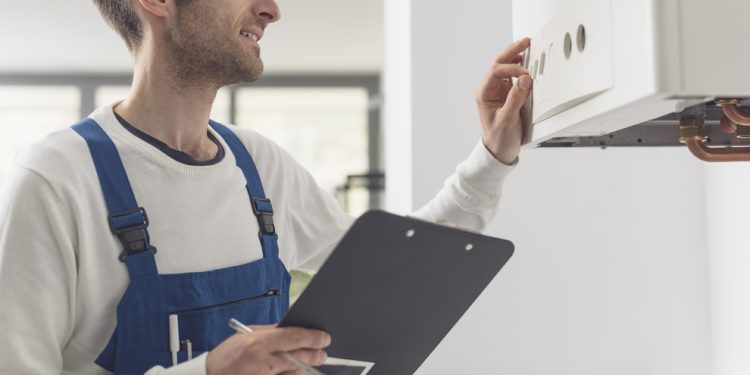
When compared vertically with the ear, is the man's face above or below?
below

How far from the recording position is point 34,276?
0.95 m

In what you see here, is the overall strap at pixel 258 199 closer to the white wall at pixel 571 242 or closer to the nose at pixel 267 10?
the nose at pixel 267 10

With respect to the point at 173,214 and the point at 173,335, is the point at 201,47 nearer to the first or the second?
the point at 173,214

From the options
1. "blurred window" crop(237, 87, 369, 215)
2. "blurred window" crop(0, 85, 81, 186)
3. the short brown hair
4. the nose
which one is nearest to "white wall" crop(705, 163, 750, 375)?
the nose

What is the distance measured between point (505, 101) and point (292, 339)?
1.73 ft

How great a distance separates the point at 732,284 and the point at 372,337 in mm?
1148

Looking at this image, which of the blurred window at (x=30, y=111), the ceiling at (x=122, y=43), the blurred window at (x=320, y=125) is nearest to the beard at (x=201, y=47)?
the ceiling at (x=122, y=43)

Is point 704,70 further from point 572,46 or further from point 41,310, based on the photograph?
point 41,310

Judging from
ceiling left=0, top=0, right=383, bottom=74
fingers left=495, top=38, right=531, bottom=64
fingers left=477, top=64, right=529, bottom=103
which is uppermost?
ceiling left=0, top=0, right=383, bottom=74

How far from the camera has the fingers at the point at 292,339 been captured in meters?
0.79

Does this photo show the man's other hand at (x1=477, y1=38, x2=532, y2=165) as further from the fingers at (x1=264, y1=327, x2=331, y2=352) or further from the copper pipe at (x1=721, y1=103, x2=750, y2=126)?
the fingers at (x1=264, y1=327, x2=331, y2=352)

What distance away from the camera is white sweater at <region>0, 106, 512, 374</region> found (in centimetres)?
94

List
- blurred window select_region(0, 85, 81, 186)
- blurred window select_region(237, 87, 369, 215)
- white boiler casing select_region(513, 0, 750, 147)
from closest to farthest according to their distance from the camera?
white boiler casing select_region(513, 0, 750, 147), blurred window select_region(0, 85, 81, 186), blurred window select_region(237, 87, 369, 215)

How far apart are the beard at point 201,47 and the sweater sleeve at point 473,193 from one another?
15.8 inches
